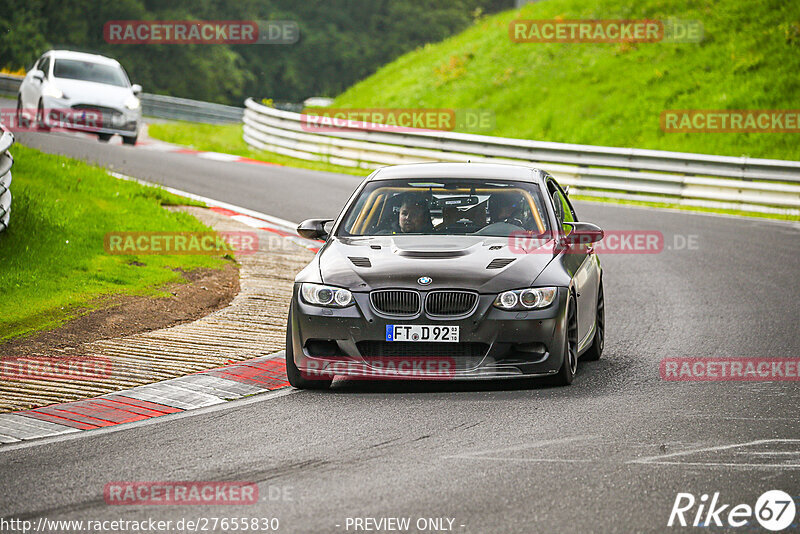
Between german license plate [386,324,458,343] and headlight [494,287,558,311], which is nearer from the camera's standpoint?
german license plate [386,324,458,343]

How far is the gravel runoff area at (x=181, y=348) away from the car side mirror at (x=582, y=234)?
255 centimetres

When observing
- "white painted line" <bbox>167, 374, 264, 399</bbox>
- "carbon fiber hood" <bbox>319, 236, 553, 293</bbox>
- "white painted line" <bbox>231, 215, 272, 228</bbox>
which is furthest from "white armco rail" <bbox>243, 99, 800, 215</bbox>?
"white painted line" <bbox>167, 374, 264, 399</bbox>

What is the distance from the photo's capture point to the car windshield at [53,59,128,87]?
27.2 m

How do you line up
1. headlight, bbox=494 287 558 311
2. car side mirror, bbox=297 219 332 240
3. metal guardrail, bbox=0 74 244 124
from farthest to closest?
1. metal guardrail, bbox=0 74 244 124
2. car side mirror, bbox=297 219 332 240
3. headlight, bbox=494 287 558 311

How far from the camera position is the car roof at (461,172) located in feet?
31.9

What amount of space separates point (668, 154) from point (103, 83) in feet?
41.8

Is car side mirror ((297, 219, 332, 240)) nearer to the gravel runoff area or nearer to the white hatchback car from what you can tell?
the gravel runoff area

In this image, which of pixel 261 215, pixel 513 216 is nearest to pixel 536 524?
pixel 513 216

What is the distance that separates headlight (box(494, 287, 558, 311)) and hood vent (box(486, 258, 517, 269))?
0.86 feet

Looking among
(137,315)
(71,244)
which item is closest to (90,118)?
(71,244)

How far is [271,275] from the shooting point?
13453 mm

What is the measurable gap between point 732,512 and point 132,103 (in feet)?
76.9

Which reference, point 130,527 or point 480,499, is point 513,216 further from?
point 130,527

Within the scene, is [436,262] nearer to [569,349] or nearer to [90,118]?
[569,349]
